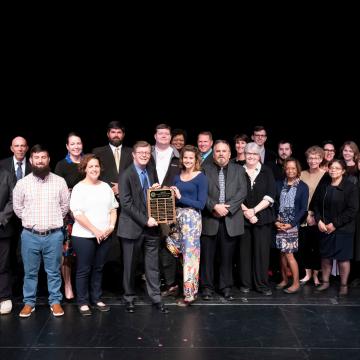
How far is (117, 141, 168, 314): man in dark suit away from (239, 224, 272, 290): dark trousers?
910mm

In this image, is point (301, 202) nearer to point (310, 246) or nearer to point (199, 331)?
point (310, 246)

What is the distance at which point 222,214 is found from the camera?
15.0 ft

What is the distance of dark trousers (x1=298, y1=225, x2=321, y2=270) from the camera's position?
16.9 ft

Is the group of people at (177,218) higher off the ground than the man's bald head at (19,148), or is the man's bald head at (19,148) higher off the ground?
the man's bald head at (19,148)

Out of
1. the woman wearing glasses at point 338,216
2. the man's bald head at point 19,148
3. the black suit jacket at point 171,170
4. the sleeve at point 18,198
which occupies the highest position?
the man's bald head at point 19,148

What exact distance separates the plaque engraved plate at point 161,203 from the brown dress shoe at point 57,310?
3.59 ft

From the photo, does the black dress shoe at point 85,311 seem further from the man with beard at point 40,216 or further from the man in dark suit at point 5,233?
the man in dark suit at point 5,233

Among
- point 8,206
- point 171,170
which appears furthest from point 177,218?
point 8,206

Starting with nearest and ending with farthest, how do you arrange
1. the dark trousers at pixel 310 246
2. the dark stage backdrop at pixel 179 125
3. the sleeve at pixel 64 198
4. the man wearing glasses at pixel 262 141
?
the sleeve at pixel 64 198
the dark trousers at pixel 310 246
the man wearing glasses at pixel 262 141
the dark stage backdrop at pixel 179 125

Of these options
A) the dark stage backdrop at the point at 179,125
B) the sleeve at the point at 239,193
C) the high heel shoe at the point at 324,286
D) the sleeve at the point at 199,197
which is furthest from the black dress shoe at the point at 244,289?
the dark stage backdrop at the point at 179,125

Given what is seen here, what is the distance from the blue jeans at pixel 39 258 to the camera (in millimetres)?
4219

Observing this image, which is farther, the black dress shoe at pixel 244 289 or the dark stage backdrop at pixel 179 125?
the dark stage backdrop at pixel 179 125

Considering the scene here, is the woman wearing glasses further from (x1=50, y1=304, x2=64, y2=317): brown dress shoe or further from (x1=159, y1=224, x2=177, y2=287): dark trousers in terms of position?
(x1=50, y1=304, x2=64, y2=317): brown dress shoe

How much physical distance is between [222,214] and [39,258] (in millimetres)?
1592
